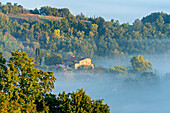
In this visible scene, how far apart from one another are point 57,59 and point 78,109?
14715cm

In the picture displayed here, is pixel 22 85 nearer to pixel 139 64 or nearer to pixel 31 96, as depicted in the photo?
pixel 31 96

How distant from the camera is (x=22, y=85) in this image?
121 ft

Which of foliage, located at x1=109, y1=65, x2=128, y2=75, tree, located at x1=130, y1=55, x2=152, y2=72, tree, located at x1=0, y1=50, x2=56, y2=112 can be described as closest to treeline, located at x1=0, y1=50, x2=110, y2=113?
tree, located at x1=0, y1=50, x2=56, y2=112

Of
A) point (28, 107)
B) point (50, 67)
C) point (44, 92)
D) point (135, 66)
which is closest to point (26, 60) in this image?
point (44, 92)

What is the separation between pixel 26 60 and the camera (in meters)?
38.6

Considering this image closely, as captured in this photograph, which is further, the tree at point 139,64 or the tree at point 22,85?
the tree at point 139,64

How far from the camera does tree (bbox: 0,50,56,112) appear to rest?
34562 mm

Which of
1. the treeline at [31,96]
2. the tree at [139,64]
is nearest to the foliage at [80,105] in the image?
the treeline at [31,96]

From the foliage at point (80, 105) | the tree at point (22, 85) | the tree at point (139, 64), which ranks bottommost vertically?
the foliage at point (80, 105)

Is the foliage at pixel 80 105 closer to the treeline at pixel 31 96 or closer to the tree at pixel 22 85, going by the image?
the treeline at pixel 31 96

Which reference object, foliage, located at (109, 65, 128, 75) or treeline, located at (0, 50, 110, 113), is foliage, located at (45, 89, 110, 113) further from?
foliage, located at (109, 65, 128, 75)

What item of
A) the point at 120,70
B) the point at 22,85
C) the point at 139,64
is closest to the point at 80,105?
the point at 22,85

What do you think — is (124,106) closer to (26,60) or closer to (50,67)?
(50,67)

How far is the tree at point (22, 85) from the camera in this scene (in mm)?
34562
